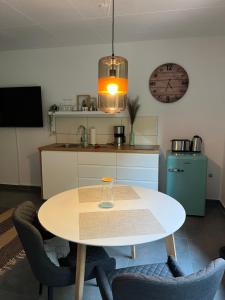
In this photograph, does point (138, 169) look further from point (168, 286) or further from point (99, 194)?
point (168, 286)

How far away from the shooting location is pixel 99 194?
6.34 feet

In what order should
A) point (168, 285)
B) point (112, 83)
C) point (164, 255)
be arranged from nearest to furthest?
1. point (168, 285)
2. point (112, 83)
3. point (164, 255)

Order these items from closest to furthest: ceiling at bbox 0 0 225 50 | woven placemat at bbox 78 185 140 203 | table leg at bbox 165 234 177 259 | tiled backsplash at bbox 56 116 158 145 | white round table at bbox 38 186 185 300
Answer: white round table at bbox 38 186 185 300 < table leg at bbox 165 234 177 259 < woven placemat at bbox 78 185 140 203 < ceiling at bbox 0 0 225 50 < tiled backsplash at bbox 56 116 158 145

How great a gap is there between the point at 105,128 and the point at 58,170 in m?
1.03

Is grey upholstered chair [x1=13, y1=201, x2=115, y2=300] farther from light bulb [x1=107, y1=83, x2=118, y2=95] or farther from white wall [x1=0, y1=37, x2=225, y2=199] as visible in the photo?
white wall [x1=0, y1=37, x2=225, y2=199]

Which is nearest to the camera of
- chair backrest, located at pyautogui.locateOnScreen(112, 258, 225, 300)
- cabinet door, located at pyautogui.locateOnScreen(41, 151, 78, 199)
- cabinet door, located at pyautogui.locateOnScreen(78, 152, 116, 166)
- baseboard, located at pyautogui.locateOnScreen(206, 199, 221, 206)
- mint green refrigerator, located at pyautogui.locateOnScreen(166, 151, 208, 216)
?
chair backrest, located at pyautogui.locateOnScreen(112, 258, 225, 300)

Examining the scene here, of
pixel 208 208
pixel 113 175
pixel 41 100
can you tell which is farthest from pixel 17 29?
pixel 208 208

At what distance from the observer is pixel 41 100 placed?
384cm

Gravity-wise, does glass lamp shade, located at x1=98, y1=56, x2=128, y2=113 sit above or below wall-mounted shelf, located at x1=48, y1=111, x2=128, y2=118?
above

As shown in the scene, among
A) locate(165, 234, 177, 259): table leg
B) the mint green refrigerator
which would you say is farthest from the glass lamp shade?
the mint green refrigerator

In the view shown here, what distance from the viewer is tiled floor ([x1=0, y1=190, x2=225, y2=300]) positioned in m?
1.76

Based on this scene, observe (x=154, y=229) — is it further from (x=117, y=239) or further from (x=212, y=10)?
(x=212, y=10)

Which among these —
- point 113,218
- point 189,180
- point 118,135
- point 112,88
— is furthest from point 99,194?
point 118,135

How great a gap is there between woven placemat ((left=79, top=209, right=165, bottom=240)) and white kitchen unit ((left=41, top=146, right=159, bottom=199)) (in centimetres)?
156
